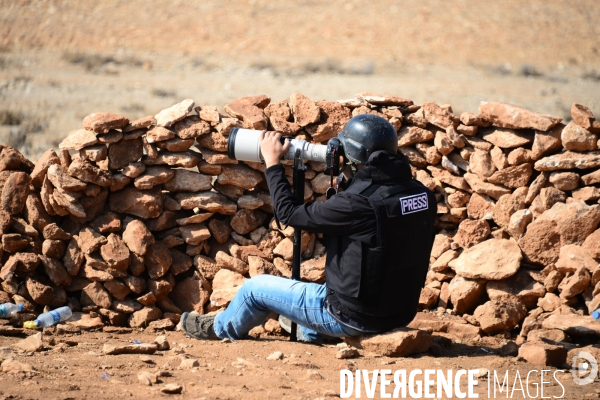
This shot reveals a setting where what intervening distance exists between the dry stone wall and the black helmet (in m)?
1.63

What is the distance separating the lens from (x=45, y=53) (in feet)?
77.8

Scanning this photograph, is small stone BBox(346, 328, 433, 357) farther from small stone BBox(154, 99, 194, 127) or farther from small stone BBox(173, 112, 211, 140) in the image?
small stone BBox(154, 99, 194, 127)

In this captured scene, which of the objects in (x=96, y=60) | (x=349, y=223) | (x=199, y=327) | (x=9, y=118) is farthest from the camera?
(x=96, y=60)

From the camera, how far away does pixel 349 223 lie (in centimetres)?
460

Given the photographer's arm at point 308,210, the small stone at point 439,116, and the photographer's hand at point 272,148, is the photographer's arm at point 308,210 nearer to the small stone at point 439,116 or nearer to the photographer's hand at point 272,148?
the photographer's hand at point 272,148

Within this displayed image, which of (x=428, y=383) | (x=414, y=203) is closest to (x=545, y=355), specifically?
(x=428, y=383)

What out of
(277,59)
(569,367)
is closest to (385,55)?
(277,59)

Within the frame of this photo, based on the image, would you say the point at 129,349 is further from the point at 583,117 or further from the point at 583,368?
the point at 583,117

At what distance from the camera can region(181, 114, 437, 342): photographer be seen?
4605 mm

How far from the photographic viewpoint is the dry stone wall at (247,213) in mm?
6047

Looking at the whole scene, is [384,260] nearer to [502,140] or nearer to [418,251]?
[418,251]

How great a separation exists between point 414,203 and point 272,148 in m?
1.07

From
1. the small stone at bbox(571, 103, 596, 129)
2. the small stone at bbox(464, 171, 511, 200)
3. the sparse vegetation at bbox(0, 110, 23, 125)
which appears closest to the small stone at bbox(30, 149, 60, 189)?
the small stone at bbox(464, 171, 511, 200)

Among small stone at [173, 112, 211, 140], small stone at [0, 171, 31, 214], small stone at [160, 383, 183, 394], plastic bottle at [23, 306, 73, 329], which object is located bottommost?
plastic bottle at [23, 306, 73, 329]
